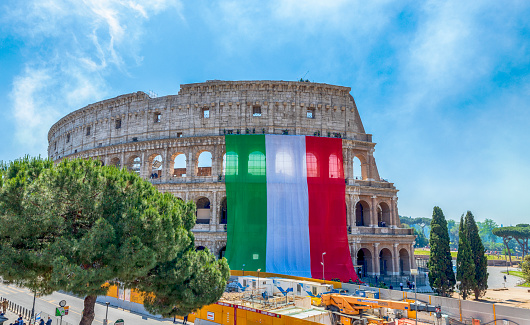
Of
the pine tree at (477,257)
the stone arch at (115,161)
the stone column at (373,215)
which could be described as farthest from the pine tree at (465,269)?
the stone arch at (115,161)

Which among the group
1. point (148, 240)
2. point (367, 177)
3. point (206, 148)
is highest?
point (206, 148)

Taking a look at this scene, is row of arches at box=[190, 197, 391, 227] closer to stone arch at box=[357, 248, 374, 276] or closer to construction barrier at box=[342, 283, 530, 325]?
stone arch at box=[357, 248, 374, 276]

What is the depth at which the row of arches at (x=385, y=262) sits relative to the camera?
37.2m

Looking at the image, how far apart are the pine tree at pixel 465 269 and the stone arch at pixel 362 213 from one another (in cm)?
1003

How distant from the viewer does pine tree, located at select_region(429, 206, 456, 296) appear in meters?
32.1

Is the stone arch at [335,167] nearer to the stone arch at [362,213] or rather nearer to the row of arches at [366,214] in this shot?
the row of arches at [366,214]

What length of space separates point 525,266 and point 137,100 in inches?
1970

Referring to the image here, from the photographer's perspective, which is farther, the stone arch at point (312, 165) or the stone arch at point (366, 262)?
the stone arch at point (366, 262)

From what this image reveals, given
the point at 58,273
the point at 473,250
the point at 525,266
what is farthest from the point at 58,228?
the point at 525,266

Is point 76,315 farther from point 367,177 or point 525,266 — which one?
point 525,266

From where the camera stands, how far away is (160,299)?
1509cm

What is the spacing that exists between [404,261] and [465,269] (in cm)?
866

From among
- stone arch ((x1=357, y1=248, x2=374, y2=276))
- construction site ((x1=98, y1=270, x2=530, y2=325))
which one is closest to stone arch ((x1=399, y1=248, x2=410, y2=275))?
stone arch ((x1=357, y1=248, x2=374, y2=276))

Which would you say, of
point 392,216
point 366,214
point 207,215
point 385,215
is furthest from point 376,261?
point 207,215
